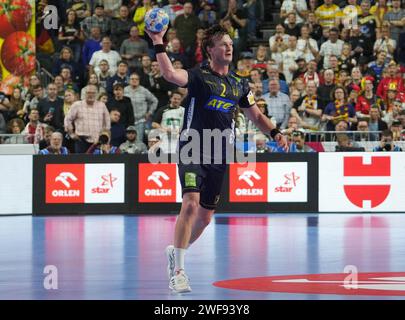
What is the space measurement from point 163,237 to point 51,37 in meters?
9.77

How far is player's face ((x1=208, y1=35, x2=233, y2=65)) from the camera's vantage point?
411 inches

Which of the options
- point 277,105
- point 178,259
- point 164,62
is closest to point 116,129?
point 277,105

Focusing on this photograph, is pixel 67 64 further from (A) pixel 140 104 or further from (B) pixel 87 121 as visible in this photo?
(B) pixel 87 121

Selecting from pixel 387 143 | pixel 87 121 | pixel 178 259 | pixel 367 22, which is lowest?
pixel 178 259

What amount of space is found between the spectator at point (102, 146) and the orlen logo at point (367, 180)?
4690mm

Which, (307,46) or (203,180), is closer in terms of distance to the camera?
(203,180)

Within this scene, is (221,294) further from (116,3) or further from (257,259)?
(116,3)

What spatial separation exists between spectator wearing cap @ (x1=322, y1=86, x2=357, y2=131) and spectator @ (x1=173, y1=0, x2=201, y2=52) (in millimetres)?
4026

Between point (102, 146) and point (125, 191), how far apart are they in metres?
1.03

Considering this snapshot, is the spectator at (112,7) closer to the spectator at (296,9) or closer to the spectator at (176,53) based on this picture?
the spectator at (176,53)

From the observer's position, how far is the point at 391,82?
22578mm

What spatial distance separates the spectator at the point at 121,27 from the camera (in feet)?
79.9

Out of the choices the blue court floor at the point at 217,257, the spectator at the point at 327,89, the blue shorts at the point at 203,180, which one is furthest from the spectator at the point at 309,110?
the blue shorts at the point at 203,180
